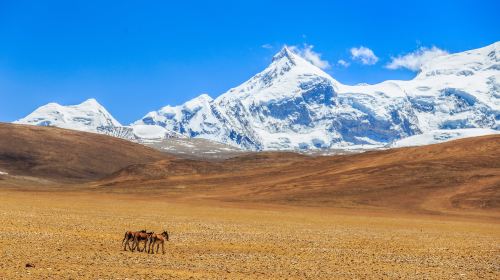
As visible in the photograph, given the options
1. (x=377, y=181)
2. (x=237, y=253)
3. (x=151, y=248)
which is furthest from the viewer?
(x=377, y=181)

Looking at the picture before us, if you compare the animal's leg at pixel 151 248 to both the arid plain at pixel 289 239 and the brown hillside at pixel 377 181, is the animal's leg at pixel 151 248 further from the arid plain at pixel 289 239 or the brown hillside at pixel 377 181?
the brown hillside at pixel 377 181

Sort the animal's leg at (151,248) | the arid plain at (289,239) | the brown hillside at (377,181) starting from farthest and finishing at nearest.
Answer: the brown hillside at (377,181) < the animal's leg at (151,248) < the arid plain at (289,239)

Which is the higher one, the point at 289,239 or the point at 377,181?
the point at 377,181

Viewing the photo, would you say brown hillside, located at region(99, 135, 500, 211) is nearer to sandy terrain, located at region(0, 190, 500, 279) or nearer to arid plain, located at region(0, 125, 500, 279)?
arid plain, located at region(0, 125, 500, 279)

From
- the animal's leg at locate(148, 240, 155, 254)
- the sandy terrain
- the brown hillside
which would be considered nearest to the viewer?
the sandy terrain

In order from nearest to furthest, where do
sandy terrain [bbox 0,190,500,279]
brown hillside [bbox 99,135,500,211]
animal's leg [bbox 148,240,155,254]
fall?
sandy terrain [bbox 0,190,500,279], animal's leg [bbox 148,240,155,254], brown hillside [bbox 99,135,500,211]

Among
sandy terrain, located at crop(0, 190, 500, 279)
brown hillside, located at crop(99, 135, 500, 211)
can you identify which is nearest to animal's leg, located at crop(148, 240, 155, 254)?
sandy terrain, located at crop(0, 190, 500, 279)

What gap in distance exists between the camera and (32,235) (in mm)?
35938

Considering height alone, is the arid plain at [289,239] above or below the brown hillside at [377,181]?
below

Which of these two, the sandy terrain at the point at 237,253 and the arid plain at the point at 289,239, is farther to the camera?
the arid plain at the point at 289,239

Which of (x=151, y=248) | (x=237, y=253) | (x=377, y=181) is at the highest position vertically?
(x=377, y=181)

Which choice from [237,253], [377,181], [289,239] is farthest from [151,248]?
[377,181]

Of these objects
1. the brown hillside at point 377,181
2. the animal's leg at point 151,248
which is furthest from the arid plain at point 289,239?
the animal's leg at point 151,248

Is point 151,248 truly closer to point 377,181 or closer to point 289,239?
point 289,239
